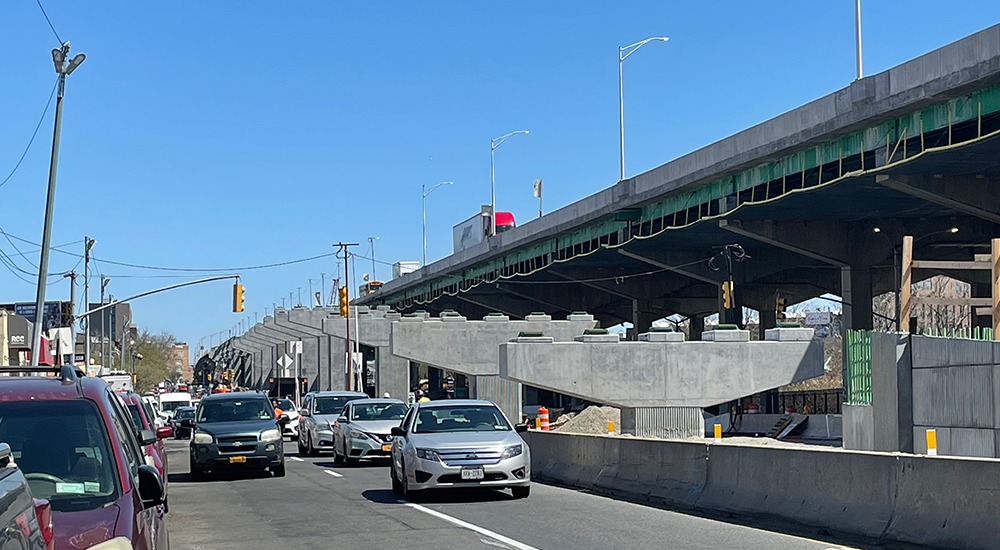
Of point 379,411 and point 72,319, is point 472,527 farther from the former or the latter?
point 72,319

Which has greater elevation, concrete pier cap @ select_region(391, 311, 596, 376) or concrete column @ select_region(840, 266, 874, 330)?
concrete column @ select_region(840, 266, 874, 330)

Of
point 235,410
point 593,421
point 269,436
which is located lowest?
point 593,421

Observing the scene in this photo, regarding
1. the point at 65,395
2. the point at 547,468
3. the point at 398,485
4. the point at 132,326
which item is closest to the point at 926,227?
the point at 547,468

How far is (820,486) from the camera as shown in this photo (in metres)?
15.0

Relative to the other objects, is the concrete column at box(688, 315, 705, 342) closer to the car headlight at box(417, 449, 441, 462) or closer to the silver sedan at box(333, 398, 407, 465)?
the silver sedan at box(333, 398, 407, 465)

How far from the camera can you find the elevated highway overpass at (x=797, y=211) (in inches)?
1243

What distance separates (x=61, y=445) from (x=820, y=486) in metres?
→ 9.74

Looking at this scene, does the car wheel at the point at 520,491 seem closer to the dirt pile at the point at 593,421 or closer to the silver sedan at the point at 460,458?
the silver sedan at the point at 460,458

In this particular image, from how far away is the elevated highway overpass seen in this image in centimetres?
3156

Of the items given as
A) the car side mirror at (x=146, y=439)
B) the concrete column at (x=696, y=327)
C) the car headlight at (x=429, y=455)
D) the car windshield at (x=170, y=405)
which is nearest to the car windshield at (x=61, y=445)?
the car side mirror at (x=146, y=439)

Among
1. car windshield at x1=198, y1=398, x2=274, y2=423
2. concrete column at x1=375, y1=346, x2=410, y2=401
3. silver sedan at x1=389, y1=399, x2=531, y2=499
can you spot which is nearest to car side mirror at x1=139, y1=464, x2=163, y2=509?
silver sedan at x1=389, y1=399, x2=531, y2=499

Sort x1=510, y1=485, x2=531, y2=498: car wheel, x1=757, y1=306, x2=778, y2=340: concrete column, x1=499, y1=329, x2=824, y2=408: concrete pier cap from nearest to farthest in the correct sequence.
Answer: x1=510, y1=485, x2=531, y2=498: car wheel < x1=499, y1=329, x2=824, y2=408: concrete pier cap < x1=757, y1=306, x2=778, y2=340: concrete column

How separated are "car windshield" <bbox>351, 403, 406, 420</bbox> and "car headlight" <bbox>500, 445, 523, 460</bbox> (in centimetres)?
1087

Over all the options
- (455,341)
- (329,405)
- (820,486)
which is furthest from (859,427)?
(455,341)
